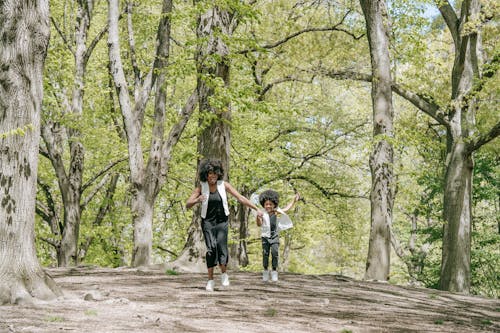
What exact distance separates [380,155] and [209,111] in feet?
14.7

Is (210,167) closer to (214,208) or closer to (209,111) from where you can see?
(214,208)

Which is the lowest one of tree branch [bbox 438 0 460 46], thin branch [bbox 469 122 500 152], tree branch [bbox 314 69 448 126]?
thin branch [bbox 469 122 500 152]

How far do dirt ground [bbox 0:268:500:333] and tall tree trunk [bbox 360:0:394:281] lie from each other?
261 cm

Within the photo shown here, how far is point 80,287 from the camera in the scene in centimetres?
878

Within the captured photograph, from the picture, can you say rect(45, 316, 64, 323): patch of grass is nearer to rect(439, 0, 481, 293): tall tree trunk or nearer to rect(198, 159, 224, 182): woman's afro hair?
rect(198, 159, 224, 182): woman's afro hair

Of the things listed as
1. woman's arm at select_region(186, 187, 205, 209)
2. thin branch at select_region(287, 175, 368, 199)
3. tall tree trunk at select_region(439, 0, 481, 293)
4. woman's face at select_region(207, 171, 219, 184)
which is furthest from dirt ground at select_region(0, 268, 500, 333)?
thin branch at select_region(287, 175, 368, 199)

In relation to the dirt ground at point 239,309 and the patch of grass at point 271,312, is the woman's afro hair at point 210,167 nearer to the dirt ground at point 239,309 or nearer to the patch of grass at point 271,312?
the dirt ground at point 239,309

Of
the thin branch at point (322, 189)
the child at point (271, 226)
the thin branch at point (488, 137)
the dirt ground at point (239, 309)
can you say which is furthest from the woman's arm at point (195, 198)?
the thin branch at point (322, 189)

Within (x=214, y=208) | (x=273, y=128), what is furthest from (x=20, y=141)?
(x=273, y=128)

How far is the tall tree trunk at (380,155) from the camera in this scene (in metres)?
13.8

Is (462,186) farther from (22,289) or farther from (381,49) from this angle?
(22,289)

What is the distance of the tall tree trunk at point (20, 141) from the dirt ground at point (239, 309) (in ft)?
1.54

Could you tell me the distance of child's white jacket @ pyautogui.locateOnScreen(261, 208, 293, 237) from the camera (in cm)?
1056

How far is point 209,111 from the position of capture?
12.9m
